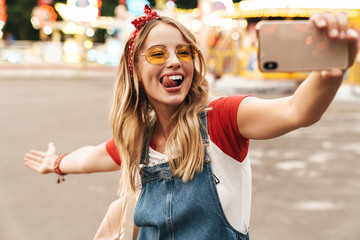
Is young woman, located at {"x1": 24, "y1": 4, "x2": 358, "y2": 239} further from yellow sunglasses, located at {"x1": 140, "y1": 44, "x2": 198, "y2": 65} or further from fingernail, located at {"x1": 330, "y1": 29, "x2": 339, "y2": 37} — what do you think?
fingernail, located at {"x1": 330, "y1": 29, "x2": 339, "y2": 37}

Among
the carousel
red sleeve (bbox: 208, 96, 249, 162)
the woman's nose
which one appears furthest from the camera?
the carousel

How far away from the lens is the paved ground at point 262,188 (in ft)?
12.4

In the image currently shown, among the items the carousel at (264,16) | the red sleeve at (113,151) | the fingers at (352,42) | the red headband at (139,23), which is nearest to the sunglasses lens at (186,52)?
the red headband at (139,23)

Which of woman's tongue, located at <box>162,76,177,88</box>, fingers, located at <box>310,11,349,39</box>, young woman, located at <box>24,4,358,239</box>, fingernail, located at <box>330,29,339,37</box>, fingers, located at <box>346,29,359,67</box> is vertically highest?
fingers, located at <box>310,11,349,39</box>

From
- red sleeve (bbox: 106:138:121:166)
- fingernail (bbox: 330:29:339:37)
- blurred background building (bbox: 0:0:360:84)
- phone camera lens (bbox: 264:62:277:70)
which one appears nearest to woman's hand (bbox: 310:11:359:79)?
fingernail (bbox: 330:29:339:37)

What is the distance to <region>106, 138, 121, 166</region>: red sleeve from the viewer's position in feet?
6.85

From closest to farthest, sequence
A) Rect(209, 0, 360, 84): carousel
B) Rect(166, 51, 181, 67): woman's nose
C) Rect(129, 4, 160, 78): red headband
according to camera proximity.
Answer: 1. Rect(166, 51, 181, 67): woman's nose
2. Rect(129, 4, 160, 78): red headband
3. Rect(209, 0, 360, 84): carousel

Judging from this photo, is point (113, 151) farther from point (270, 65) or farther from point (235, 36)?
point (235, 36)

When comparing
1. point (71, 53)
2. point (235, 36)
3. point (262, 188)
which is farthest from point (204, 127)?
point (71, 53)

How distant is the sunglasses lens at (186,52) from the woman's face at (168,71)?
0.01 metres

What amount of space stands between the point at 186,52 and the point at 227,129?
372 millimetres

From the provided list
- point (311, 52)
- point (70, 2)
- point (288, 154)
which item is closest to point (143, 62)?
point (311, 52)

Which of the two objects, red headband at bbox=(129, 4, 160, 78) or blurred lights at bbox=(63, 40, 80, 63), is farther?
blurred lights at bbox=(63, 40, 80, 63)

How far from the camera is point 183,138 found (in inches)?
66.9
